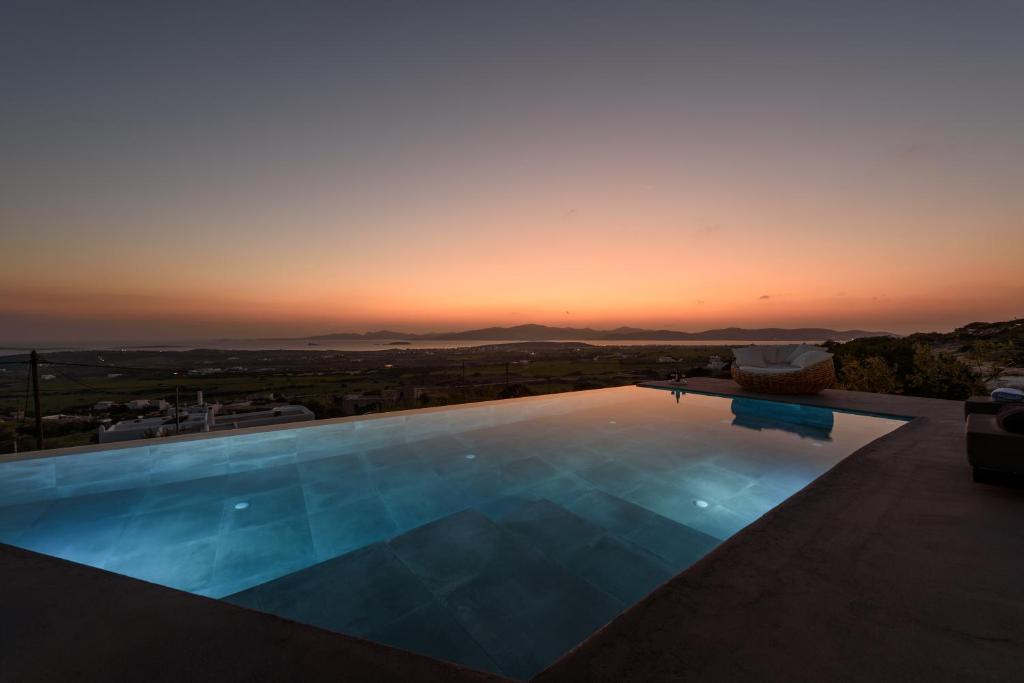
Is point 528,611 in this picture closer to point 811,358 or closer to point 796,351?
point 811,358

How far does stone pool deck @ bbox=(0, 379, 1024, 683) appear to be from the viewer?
83cm

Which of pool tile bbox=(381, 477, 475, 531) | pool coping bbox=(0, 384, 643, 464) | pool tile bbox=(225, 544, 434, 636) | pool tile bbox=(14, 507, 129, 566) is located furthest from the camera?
pool coping bbox=(0, 384, 643, 464)

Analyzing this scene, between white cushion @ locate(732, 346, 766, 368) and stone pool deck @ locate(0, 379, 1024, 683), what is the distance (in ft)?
15.1

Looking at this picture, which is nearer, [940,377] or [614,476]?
[614,476]

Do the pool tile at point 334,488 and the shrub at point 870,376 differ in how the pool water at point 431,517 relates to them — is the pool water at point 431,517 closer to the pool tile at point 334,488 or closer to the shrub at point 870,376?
the pool tile at point 334,488

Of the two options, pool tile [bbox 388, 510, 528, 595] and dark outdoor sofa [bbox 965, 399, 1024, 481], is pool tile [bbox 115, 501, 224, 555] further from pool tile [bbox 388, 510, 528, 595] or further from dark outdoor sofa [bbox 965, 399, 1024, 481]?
dark outdoor sofa [bbox 965, 399, 1024, 481]

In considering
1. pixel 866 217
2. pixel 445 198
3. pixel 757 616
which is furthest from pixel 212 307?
pixel 866 217

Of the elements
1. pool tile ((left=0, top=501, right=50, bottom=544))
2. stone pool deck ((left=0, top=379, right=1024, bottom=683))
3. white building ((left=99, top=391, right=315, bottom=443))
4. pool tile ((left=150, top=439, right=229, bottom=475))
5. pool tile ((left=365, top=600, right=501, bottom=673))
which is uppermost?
stone pool deck ((left=0, top=379, right=1024, bottom=683))

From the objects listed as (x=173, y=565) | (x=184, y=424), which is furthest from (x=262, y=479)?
(x=184, y=424)

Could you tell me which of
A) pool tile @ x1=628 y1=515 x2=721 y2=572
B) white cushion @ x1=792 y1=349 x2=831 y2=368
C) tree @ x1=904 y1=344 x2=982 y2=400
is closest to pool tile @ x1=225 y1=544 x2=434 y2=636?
pool tile @ x1=628 y1=515 x2=721 y2=572

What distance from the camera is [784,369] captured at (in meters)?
5.16

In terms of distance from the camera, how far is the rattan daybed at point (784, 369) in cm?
488

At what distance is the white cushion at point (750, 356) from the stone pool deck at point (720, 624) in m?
4.61

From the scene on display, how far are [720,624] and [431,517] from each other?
145 cm
